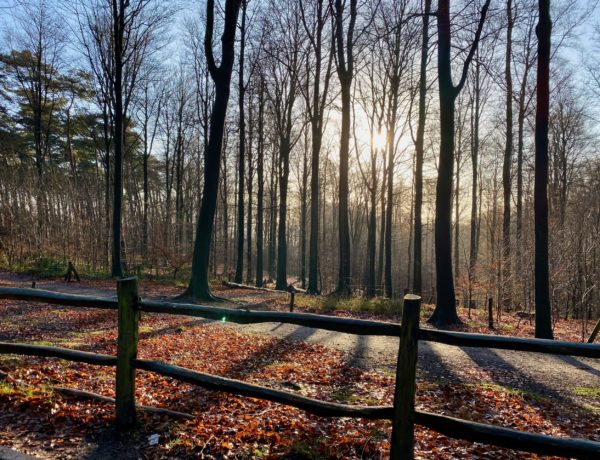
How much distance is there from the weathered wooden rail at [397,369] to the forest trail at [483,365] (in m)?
3.53

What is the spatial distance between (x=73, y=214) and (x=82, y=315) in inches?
639

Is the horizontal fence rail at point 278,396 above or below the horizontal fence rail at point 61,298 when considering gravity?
below

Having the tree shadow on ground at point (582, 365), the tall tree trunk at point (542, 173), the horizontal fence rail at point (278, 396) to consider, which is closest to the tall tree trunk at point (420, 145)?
the tall tree trunk at point (542, 173)

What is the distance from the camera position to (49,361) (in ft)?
18.0

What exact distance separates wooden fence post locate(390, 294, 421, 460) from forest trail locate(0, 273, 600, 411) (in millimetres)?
3597

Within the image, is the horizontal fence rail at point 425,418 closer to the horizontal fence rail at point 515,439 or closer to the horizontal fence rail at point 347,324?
the horizontal fence rail at point 515,439

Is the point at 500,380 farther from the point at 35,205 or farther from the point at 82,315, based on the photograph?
the point at 35,205

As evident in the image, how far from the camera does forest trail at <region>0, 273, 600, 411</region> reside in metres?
5.97

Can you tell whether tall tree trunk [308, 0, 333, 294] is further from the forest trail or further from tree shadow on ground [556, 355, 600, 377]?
tree shadow on ground [556, 355, 600, 377]

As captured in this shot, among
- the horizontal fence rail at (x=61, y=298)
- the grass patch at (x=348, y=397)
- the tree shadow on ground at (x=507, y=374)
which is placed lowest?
the tree shadow on ground at (x=507, y=374)

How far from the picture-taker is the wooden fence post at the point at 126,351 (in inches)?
136

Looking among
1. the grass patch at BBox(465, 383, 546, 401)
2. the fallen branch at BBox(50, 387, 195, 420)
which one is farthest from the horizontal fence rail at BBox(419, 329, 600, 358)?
the grass patch at BBox(465, 383, 546, 401)

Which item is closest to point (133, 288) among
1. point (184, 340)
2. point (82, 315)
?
point (184, 340)

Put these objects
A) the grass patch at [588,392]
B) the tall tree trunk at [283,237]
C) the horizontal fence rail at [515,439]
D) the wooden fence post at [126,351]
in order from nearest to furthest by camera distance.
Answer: the horizontal fence rail at [515,439]
the wooden fence post at [126,351]
the grass patch at [588,392]
the tall tree trunk at [283,237]
